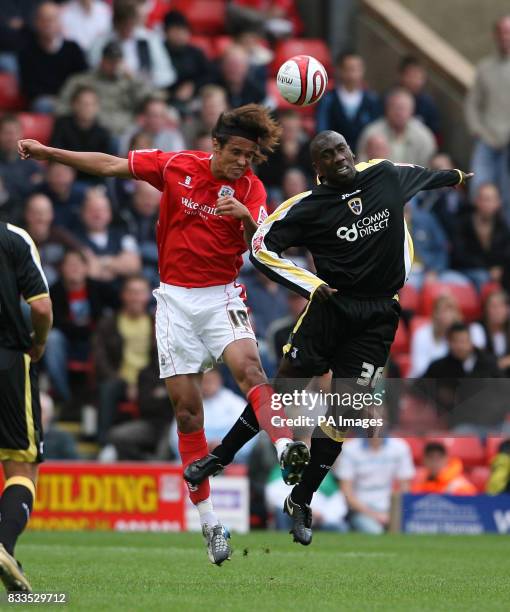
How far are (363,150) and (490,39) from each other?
4.59m

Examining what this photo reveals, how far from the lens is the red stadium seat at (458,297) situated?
18.5 meters

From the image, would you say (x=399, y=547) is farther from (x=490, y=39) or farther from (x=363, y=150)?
(x=490, y=39)

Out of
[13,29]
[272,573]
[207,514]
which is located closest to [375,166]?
[207,514]

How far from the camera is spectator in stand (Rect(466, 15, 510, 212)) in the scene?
19469 mm

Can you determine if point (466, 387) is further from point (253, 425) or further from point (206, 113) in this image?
point (253, 425)

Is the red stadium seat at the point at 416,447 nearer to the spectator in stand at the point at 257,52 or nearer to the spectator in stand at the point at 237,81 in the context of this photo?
the spectator in stand at the point at 237,81

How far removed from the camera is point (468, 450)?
53.6 ft

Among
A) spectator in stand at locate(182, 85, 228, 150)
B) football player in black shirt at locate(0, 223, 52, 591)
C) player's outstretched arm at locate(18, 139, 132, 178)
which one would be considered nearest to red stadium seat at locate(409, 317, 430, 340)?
→ spectator in stand at locate(182, 85, 228, 150)

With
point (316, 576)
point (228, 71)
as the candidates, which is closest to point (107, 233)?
point (228, 71)

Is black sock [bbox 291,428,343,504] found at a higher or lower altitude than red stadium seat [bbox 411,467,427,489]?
higher

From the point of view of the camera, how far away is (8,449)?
27.7ft

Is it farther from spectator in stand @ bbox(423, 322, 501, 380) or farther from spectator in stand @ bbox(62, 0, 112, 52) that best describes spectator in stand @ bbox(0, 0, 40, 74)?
spectator in stand @ bbox(423, 322, 501, 380)

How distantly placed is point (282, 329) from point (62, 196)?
3270 millimetres

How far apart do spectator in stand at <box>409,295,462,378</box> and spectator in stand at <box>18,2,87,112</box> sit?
18.7 feet
